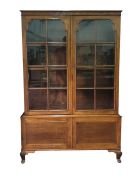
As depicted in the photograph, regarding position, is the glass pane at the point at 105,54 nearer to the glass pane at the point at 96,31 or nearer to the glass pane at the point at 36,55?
the glass pane at the point at 96,31

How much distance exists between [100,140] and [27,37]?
1.69 meters

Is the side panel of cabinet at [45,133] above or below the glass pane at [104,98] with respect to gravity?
below

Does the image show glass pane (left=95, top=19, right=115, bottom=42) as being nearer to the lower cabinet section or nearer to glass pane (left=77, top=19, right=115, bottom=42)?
glass pane (left=77, top=19, right=115, bottom=42)

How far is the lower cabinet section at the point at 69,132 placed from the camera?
3.31m

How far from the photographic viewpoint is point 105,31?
327 centimetres

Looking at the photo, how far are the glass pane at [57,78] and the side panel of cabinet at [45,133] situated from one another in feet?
1.55

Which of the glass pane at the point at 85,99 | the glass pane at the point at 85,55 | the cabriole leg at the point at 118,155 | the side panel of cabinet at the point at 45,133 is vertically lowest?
the cabriole leg at the point at 118,155

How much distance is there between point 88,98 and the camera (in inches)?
133

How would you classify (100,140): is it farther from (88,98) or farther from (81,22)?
(81,22)

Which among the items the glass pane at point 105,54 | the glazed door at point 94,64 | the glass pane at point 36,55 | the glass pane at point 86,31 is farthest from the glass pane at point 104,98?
the glass pane at point 36,55

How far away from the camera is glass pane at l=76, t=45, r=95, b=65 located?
329 centimetres

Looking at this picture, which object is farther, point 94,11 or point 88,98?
point 88,98

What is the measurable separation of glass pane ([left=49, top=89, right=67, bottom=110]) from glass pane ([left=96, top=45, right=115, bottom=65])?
64 cm
